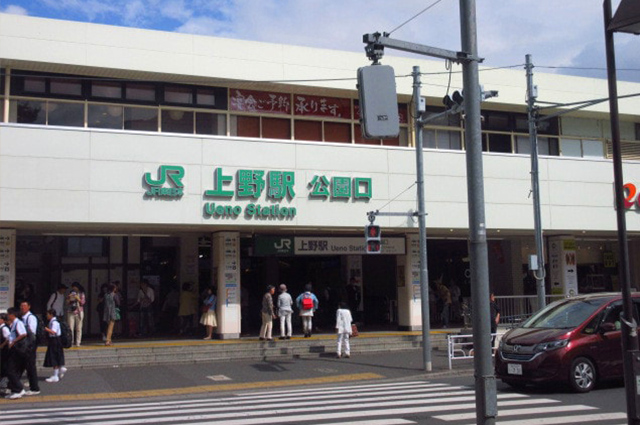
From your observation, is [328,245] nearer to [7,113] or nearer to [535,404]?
[7,113]

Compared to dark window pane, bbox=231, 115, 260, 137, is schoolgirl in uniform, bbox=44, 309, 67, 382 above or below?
below

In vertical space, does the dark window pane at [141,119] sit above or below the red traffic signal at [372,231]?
above

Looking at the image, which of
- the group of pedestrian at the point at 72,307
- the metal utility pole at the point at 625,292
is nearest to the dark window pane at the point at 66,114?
the group of pedestrian at the point at 72,307

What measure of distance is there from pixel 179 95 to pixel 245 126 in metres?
2.34

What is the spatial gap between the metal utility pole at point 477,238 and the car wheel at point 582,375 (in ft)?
22.4

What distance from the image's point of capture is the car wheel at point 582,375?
13430 millimetres

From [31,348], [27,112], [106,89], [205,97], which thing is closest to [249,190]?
[205,97]

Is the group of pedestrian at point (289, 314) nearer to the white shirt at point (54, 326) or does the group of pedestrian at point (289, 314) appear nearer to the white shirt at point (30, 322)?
the white shirt at point (54, 326)

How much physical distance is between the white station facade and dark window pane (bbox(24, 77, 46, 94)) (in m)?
0.05

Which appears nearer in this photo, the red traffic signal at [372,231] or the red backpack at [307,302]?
the red traffic signal at [372,231]

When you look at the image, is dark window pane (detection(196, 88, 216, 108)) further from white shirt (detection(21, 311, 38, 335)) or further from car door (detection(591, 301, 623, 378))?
car door (detection(591, 301, 623, 378))

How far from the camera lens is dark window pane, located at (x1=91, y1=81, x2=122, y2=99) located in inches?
888

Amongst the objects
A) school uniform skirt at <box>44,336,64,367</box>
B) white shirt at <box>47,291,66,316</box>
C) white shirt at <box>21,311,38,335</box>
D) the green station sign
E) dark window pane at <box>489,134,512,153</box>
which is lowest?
school uniform skirt at <box>44,336,64,367</box>

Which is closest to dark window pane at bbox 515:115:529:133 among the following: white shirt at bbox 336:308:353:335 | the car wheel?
white shirt at bbox 336:308:353:335
